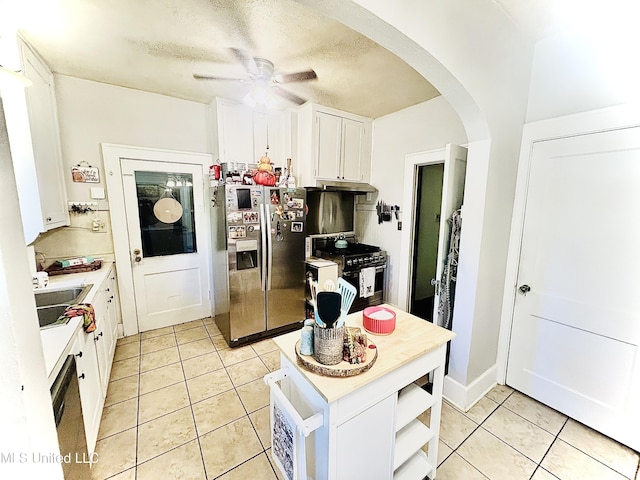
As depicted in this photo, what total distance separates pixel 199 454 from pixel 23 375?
153 centimetres

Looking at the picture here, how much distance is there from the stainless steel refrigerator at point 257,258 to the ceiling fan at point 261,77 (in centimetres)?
87

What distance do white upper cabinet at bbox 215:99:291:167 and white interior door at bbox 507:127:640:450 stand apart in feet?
8.50

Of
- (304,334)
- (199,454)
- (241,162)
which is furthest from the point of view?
(241,162)

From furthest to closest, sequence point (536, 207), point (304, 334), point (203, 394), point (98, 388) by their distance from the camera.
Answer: point (203, 394)
point (536, 207)
point (98, 388)
point (304, 334)

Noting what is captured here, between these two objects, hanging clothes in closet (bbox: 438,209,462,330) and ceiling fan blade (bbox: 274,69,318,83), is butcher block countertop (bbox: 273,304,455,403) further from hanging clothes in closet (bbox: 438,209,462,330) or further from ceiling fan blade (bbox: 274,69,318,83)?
ceiling fan blade (bbox: 274,69,318,83)

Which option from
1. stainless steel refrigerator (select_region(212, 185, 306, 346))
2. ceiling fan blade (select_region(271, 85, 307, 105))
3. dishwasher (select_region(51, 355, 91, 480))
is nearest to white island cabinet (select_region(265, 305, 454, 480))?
dishwasher (select_region(51, 355, 91, 480))

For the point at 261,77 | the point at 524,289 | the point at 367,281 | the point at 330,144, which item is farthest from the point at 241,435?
the point at 330,144

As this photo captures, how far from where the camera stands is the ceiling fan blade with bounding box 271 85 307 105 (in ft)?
8.99

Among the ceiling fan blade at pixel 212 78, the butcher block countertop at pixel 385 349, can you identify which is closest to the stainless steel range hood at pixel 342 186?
the ceiling fan blade at pixel 212 78

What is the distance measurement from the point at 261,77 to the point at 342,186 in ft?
4.95

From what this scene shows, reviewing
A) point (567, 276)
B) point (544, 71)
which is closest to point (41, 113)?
point (544, 71)

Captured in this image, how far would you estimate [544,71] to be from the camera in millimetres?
1976

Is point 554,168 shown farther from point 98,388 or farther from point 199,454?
point 98,388

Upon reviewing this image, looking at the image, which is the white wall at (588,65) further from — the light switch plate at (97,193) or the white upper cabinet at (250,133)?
the light switch plate at (97,193)
